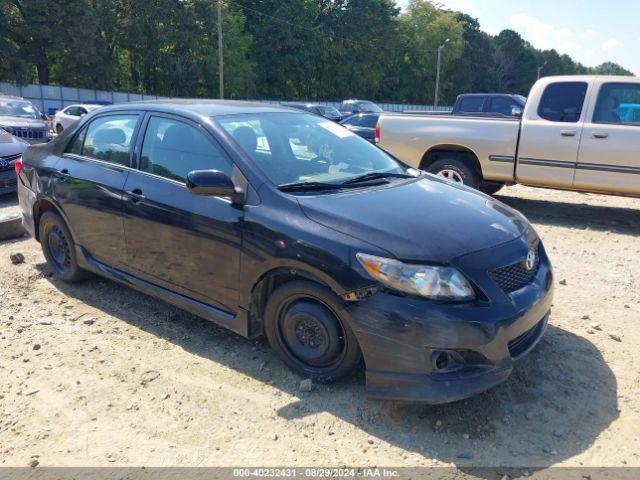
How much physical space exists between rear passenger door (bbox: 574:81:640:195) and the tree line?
35.5 meters

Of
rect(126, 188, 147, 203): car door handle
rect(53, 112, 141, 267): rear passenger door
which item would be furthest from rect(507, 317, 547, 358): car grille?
rect(53, 112, 141, 267): rear passenger door

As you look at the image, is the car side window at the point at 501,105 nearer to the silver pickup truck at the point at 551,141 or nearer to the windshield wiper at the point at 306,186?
the silver pickup truck at the point at 551,141

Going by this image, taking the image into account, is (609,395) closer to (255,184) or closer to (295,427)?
(295,427)

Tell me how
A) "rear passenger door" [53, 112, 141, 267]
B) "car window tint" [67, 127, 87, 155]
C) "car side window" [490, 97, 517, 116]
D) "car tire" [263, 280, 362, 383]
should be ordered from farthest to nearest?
"car side window" [490, 97, 517, 116]
"car window tint" [67, 127, 87, 155]
"rear passenger door" [53, 112, 141, 267]
"car tire" [263, 280, 362, 383]

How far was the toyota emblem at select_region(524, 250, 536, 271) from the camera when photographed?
3.23 metres

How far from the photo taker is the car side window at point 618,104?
7.21 metres

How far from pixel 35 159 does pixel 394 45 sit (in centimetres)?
6605

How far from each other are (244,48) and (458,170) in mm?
43413

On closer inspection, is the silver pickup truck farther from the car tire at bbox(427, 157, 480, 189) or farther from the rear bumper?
the rear bumper

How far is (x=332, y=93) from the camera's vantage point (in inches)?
2370

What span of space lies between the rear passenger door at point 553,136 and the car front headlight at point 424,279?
5.56 m

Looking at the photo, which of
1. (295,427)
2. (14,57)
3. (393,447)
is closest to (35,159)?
(295,427)

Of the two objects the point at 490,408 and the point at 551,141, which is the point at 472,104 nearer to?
the point at 551,141

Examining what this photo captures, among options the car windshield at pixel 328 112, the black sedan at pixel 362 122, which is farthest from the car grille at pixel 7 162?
the car windshield at pixel 328 112
